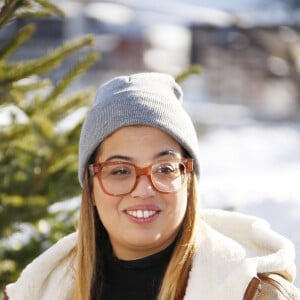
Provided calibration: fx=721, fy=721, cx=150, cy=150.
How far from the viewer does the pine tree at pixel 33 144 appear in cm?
257

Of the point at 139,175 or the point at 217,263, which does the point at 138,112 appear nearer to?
the point at 139,175

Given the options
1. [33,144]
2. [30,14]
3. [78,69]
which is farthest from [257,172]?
[30,14]

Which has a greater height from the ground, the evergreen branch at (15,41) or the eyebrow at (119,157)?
the eyebrow at (119,157)

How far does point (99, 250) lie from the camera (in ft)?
6.24

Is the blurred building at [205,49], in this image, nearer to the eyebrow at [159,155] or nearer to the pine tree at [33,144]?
the pine tree at [33,144]

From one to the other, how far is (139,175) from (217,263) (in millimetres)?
266

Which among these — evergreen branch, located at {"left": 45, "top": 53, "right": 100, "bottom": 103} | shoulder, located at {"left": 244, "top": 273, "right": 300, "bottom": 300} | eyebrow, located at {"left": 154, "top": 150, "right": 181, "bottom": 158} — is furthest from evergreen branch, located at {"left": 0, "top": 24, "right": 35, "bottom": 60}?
shoulder, located at {"left": 244, "top": 273, "right": 300, "bottom": 300}

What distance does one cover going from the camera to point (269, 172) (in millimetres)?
9883

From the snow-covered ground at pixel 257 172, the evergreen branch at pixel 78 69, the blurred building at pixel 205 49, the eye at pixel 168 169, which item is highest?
the eye at pixel 168 169

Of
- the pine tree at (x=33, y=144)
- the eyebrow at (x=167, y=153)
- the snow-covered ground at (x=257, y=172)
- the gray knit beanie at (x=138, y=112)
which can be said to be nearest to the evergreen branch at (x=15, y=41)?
the pine tree at (x=33, y=144)

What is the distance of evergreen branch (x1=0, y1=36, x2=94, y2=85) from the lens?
8.16ft

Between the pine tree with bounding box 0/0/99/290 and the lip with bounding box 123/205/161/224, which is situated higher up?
the lip with bounding box 123/205/161/224

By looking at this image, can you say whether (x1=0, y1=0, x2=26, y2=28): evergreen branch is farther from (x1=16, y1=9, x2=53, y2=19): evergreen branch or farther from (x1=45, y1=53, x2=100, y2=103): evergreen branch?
(x1=45, y1=53, x2=100, y2=103): evergreen branch

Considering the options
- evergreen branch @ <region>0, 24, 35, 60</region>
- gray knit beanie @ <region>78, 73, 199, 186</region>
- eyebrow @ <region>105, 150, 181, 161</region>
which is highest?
gray knit beanie @ <region>78, 73, 199, 186</region>
